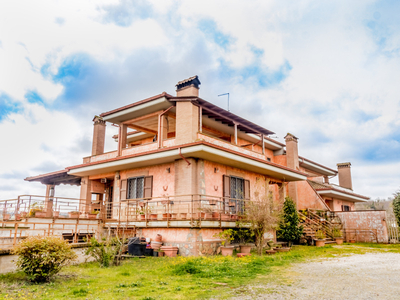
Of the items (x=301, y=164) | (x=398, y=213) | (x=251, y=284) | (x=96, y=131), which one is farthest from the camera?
(x=301, y=164)

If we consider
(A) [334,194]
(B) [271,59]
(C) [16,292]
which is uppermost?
(B) [271,59]

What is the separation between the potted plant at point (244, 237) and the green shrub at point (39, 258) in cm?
756

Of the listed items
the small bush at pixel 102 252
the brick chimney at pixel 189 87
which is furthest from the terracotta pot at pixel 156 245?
the brick chimney at pixel 189 87

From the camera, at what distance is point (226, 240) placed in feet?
47.8

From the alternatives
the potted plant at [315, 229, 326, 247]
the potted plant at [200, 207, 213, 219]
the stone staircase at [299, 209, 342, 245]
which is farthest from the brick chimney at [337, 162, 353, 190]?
the potted plant at [200, 207, 213, 219]

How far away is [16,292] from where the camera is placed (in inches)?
297

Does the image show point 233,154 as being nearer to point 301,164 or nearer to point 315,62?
point 315,62

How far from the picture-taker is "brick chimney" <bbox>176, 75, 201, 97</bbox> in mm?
17684

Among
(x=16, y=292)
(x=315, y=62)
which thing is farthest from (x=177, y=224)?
(x=315, y=62)

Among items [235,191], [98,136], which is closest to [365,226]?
[235,191]

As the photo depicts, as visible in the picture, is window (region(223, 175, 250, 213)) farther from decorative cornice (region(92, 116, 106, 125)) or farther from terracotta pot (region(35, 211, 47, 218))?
decorative cornice (region(92, 116, 106, 125))

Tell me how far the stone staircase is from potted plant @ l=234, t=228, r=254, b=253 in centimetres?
599

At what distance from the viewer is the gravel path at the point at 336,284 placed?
700 cm

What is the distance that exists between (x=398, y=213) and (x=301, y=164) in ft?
37.0
